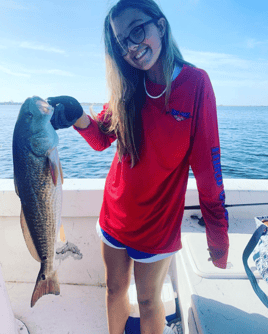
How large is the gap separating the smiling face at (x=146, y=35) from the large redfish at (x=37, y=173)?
1.99ft

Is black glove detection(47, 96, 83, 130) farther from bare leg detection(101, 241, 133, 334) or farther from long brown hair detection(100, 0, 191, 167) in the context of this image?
bare leg detection(101, 241, 133, 334)

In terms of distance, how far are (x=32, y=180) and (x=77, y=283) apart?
2037mm

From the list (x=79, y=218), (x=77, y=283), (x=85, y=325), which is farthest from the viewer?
(x=77, y=283)

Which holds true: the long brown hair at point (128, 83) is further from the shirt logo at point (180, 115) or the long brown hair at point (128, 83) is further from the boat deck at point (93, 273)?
the boat deck at point (93, 273)

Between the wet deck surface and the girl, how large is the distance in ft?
3.20

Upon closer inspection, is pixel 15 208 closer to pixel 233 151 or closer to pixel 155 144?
pixel 155 144

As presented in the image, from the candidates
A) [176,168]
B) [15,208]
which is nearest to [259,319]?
[176,168]

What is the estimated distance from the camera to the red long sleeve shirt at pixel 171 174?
1.44 meters

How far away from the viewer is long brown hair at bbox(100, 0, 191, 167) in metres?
1.49

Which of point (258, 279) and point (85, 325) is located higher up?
point (258, 279)

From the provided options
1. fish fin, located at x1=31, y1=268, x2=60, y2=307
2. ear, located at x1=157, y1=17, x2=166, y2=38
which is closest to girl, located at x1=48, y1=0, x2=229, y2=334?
ear, located at x1=157, y1=17, x2=166, y2=38

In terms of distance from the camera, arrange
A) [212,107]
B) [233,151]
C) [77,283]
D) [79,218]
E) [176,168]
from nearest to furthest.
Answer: [212,107], [176,168], [79,218], [77,283], [233,151]

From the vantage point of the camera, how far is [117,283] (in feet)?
5.77

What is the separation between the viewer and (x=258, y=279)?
6.07 feet
